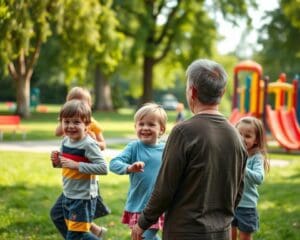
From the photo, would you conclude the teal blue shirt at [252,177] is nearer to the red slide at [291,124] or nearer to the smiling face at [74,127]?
the smiling face at [74,127]

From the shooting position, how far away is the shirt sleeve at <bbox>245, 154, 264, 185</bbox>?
527 cm

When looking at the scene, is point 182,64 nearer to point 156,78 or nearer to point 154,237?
point 156,78

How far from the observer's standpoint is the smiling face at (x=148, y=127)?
4.99 meters

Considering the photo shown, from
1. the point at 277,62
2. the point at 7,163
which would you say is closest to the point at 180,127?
the point at 7,163

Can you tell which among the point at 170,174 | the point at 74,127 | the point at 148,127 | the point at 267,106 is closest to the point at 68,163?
the point at 74,127

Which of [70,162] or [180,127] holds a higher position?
[180,127]

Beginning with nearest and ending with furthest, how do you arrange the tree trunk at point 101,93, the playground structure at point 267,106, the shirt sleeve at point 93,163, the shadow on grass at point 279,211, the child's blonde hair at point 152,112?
the child's blonde hair at point 152,112
the shirt sleeve at point 93,163
the shadow on grass at point 279,211
the playground structure at point 267,106
the tree trunk at point 101,93

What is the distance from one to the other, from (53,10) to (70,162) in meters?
16.2

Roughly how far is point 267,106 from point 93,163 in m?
15.6

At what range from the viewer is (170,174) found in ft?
11.3

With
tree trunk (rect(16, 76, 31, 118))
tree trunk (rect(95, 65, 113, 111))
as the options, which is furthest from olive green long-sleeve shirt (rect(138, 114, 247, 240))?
tree trunk (rect(95, 65, 113, 111))

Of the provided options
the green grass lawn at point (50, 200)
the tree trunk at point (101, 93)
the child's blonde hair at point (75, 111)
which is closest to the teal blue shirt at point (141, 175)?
the child's blonde hair at point (75, 111)

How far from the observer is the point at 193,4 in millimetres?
37156

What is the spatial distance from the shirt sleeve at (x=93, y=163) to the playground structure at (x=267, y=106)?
14012 mm
